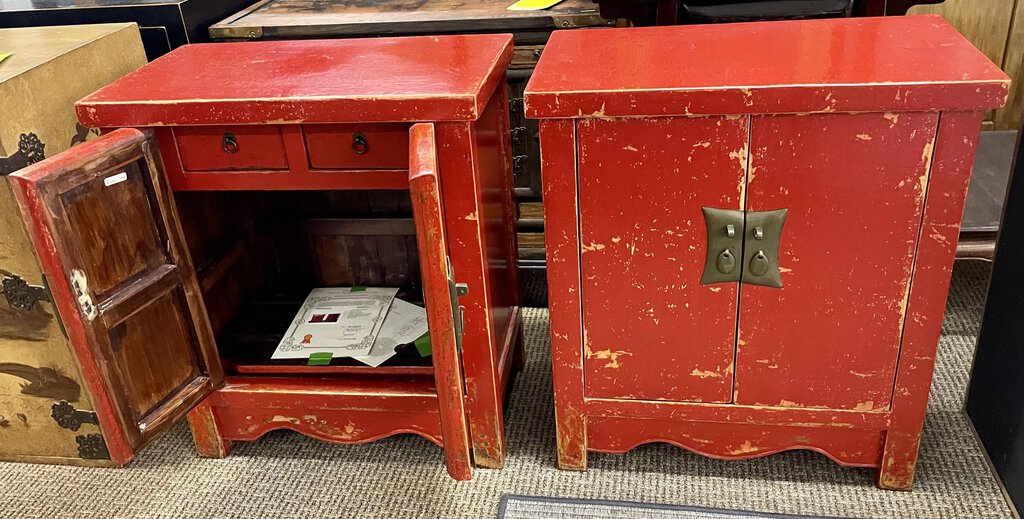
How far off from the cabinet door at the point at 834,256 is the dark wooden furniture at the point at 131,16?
1336mm

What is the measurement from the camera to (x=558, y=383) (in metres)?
1.49

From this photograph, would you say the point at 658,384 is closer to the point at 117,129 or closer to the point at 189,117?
the point at 189,117

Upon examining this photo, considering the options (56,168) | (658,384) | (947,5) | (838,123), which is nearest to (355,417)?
(658,384)

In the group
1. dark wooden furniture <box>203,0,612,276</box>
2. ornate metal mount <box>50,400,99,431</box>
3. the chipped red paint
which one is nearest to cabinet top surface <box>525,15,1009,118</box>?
dark wooden furniture <box>203,0,612,276</box>

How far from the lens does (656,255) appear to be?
135 centimetres

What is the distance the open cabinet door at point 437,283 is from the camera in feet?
3.81

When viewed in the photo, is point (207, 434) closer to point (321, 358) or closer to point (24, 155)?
point (321, 358)

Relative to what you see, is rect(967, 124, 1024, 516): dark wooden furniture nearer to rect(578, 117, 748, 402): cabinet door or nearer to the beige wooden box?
rect(578, 117, 748, 402): cabinet door

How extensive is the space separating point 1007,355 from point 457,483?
1.04 meters

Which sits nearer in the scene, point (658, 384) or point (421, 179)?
point (421, 179)

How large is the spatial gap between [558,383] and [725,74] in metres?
0.61

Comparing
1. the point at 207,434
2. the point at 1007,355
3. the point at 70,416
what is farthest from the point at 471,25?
the point at 1007,355

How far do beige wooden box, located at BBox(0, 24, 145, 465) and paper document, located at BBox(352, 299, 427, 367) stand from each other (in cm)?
55

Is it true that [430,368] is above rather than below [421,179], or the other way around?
below
